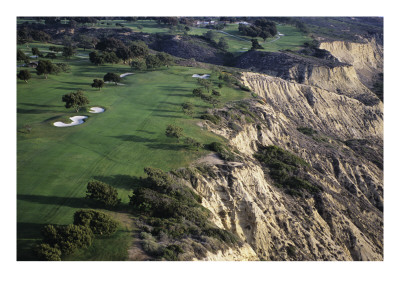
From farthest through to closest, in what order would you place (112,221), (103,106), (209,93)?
(209,93)
(103,106)
(112,221)

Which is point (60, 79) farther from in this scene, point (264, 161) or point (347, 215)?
point (347, 215)

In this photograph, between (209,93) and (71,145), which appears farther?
(209,93)

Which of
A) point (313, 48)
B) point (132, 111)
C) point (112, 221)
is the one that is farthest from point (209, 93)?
point (313, 48)

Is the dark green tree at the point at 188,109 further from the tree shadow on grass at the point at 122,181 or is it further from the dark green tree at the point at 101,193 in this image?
the dark green tree at the point at 101,193

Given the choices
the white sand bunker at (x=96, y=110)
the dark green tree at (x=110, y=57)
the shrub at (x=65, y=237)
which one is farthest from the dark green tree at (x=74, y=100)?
the dark green tree at (x=110, y=57)

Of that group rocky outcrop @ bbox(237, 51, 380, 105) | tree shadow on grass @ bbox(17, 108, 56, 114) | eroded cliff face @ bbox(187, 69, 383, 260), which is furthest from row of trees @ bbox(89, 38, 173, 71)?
rocky outcrop @ bbox(237, 51, 380, 105)

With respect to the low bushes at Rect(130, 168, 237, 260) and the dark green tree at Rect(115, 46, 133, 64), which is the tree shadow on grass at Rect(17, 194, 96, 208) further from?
the dark green tree at Rect(115, 46, 133, 64)

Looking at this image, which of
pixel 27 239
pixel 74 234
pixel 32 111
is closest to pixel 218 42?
pixel 32 111
